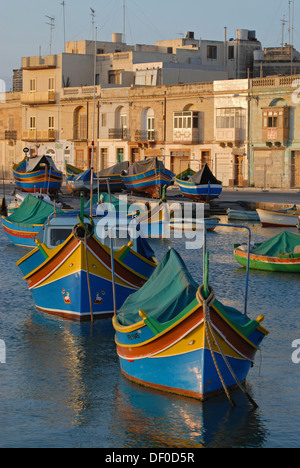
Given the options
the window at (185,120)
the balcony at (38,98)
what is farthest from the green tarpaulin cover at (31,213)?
the balcony at (38,98)

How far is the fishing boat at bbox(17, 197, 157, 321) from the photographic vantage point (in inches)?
732

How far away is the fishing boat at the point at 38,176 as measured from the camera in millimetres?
55281

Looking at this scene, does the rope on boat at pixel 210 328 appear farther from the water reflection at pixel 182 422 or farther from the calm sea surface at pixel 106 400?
the calm sea surface at pixel 106 400

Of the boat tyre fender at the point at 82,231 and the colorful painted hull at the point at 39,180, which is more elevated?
the colorful painted hull at the point at 39,180

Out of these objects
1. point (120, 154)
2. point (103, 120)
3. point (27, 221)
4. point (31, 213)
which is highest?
point (103, 120)

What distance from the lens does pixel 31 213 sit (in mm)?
33375

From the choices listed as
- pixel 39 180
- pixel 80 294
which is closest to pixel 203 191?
pixel 39 180

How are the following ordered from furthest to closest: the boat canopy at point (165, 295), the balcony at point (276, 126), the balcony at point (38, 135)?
1. the balcony at point (38, 135)
2. the balcony at point (276, 126)
3. the boat canopy at point (165, 295)

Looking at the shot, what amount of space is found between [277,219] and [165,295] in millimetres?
26399

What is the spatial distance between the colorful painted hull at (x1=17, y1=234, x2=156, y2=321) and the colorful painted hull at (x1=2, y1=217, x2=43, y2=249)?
12540 mm

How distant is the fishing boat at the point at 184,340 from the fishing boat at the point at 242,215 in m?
28.8

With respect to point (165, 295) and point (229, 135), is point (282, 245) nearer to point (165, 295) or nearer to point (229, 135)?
point (165, 295)

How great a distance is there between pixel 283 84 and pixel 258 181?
6.83 m
